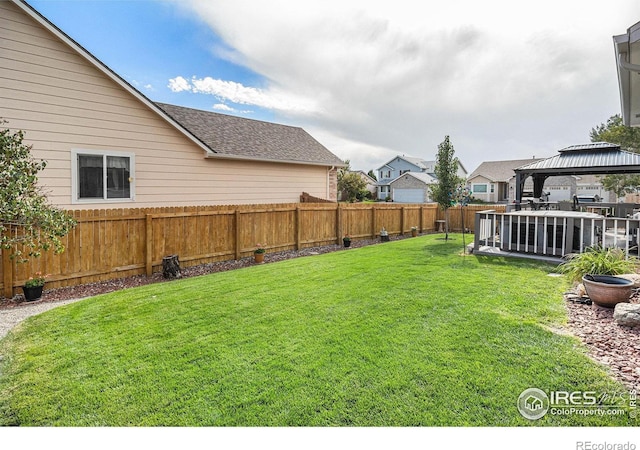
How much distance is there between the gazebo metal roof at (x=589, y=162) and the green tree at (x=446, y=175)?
2534 mm

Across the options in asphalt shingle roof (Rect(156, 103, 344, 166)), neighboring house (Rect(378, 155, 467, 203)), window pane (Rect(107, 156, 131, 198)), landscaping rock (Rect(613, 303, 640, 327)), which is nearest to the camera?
landscaping rock (Rect(613, 303, 640, 327))

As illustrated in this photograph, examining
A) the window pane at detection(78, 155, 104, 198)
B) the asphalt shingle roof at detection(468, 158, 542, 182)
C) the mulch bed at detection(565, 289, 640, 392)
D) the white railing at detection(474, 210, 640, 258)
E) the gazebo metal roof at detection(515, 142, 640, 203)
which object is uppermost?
the asphalt shingle roof at detection(468, 158, 542, 182)

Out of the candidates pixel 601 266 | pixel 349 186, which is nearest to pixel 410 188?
pixel 349 186

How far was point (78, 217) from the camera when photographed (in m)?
6.94

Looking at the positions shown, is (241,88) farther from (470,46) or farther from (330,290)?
(330,290)

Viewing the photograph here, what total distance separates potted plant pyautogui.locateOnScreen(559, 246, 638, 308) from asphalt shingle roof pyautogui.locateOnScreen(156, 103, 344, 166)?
33.0 feet

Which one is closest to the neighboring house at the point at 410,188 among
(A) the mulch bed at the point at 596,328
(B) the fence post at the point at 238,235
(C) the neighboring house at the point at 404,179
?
A: (C) the neighboring house at the point at 404,179

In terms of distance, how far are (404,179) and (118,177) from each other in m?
39.4

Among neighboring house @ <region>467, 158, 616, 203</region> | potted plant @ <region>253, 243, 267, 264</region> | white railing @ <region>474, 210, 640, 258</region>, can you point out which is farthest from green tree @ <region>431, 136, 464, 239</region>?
neighboring house @ <region>467, 158, 616, 203</region>

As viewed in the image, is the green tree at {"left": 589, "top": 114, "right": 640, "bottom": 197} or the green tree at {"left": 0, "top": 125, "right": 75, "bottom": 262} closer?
the green tree at {"left": 0, "top": 125, "right": 75, "bottom": 262}

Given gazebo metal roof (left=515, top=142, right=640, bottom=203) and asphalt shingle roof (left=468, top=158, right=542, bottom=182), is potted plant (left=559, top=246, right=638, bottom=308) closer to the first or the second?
gazebo metal roof (left=515, top=142, right=640, bottom=203)

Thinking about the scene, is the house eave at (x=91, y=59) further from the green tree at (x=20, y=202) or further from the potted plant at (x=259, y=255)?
the potted plant at (x=259, y=255)

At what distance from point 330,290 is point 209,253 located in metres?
4.59

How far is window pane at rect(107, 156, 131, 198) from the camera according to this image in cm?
898
